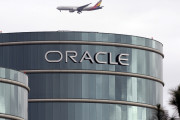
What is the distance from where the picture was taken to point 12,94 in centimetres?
10131

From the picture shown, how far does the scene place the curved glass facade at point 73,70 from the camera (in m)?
124

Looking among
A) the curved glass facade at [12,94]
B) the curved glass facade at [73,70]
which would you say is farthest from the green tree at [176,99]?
the curved glass facade at [73,70]

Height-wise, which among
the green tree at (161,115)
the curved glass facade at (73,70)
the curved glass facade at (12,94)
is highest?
the curved glass facade at (73,70)

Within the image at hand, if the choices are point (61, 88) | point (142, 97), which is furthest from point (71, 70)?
point (142, 97)

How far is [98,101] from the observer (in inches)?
4916

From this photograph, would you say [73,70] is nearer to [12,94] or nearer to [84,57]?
[84,57]

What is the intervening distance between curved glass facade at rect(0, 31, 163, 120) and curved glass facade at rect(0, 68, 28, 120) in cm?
2013

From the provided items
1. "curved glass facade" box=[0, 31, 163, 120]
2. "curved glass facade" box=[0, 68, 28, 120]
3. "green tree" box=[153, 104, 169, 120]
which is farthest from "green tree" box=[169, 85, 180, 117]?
"curved glass facade" box=[0, 31, 163, 120]

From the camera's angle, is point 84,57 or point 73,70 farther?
point 84,57

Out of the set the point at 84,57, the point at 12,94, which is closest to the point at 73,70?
the point at 84,57

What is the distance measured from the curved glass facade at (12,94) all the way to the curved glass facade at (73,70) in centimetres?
2013

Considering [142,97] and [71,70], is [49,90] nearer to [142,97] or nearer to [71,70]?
[71,70]

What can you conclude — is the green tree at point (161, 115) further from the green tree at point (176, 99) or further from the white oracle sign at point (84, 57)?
the white oracle sign at point (84, 57)

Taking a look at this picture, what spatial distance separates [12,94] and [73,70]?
2464 cm
